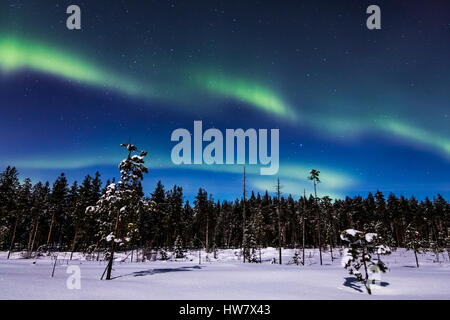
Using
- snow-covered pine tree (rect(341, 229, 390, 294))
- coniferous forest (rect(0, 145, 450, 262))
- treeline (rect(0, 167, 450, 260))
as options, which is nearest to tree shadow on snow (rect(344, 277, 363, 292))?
snow-covered pine tree (rect(341, 229, 390, 294))

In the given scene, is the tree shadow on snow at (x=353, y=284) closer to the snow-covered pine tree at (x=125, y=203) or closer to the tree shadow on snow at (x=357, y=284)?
the tree shadow on snow at (x=357, y=284)

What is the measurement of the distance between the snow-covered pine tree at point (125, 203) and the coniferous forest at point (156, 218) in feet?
0.22

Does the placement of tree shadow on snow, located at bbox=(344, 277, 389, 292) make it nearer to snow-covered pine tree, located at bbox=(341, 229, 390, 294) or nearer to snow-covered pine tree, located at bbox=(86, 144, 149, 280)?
snow-covered pine tree, located at bbox=(341, 229, 390, 294)

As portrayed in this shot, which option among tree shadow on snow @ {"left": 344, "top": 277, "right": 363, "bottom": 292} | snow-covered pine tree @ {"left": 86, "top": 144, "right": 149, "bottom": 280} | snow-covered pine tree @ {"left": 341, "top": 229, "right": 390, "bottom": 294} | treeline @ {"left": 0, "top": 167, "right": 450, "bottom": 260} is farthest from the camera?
treeline @ {"left": 0, "top": 167, "right": 450, "bottom": 260}

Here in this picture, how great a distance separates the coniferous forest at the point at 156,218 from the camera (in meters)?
17.3

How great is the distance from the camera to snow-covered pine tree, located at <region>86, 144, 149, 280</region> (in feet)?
53.9

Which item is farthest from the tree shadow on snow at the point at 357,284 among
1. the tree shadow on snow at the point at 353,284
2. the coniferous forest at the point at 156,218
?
the coniferous forest at the point at 156,218

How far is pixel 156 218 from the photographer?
59.7m

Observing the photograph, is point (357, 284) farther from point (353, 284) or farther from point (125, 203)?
point (125, 203)

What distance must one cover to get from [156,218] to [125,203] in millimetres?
45753

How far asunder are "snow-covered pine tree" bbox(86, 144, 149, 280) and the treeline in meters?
28.4
